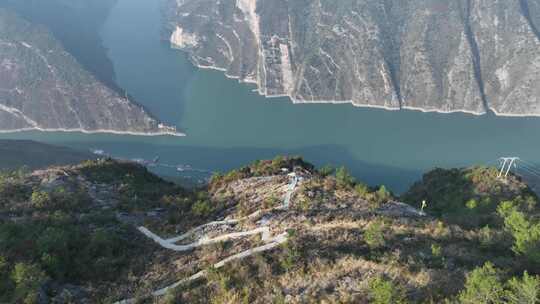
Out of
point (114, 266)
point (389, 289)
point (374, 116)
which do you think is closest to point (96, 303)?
point (114, 266)

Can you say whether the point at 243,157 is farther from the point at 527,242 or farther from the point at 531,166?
the point at 527,242

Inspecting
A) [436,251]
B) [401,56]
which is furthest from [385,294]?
[401,56]

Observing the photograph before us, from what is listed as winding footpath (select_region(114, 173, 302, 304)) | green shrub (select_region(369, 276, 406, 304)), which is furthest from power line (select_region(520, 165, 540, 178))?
green shrub (select_region(369, 276, 406, 304))

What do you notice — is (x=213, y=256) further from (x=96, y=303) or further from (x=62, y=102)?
(x=62, y=102)

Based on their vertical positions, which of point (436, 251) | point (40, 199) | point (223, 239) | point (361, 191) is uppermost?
point (361, 191)

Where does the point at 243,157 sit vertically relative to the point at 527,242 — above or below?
below

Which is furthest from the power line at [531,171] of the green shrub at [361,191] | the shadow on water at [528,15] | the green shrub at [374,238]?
the green shrub at [374,238]

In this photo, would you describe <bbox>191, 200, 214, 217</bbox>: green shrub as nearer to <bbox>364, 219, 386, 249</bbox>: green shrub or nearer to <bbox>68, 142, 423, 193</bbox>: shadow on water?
<bbox>364, 219, 386, 249</bbox>: green shrub

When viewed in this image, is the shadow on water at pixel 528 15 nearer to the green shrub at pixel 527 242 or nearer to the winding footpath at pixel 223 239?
the green shrub at pixel 527 242
